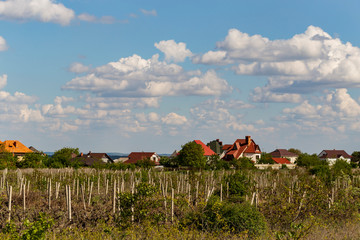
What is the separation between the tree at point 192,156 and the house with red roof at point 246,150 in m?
25.4

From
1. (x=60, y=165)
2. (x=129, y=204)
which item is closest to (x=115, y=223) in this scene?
(x=129, y=204)

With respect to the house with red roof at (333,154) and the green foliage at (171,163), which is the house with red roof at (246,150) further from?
the house with red roof at (333,154)

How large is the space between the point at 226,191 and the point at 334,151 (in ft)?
379

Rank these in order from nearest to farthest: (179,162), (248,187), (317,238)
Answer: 1. (317,238)
2. (248,187)
3. (179,162)

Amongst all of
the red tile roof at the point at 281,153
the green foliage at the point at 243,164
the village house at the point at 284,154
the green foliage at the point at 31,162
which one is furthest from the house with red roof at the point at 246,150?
the green foliage at the point at 31,162

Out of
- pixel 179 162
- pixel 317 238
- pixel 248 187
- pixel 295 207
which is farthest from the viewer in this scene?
pixel 179 162

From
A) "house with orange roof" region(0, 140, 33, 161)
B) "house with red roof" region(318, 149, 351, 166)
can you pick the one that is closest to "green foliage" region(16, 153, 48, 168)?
"house with orange roof" region(0, 140, 33, 161)

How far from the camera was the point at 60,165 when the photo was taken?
62219 mm

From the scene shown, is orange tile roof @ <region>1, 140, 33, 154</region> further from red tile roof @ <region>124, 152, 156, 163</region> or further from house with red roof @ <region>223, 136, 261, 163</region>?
house with red roof @ <region>223, 136, 261, 163</region>

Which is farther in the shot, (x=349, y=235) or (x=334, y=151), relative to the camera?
(x=334, y=151)

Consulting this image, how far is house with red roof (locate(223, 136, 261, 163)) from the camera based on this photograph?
94.1 m

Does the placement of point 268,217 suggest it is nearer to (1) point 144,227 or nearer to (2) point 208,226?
(2) point 208,226

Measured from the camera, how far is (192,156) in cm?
6788

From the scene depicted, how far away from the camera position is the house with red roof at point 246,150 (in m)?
94.1
